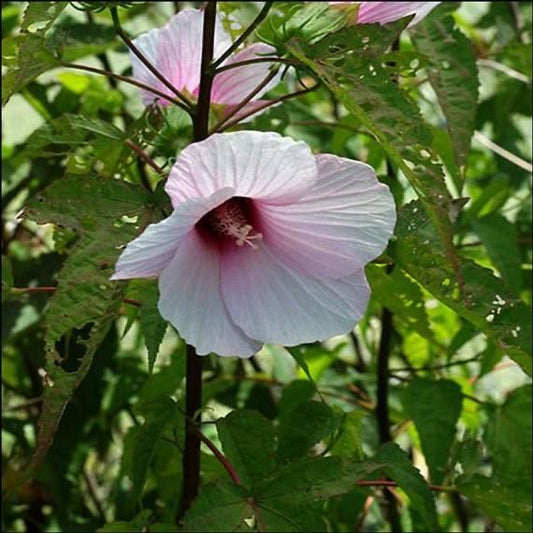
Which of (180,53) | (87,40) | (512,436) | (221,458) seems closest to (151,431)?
(221,458)

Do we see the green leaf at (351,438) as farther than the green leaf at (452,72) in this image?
Yes

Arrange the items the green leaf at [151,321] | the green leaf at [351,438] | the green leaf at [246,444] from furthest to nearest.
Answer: the green leaf at [351,438], the green leaf at [246,444], the green leaf at [151,321]

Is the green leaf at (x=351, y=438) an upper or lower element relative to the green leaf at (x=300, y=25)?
lower

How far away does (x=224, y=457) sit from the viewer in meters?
0.91

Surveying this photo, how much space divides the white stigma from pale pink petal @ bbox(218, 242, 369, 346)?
0.01 metres

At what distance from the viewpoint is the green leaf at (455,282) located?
799 mm

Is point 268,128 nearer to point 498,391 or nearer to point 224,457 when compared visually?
point 224,457

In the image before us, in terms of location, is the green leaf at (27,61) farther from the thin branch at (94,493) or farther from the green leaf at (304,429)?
the thin branch at (94,493)

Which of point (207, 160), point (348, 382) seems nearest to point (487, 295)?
point (207, 160)

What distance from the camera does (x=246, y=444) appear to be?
930 millimetres

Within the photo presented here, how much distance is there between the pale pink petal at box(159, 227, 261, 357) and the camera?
784mm

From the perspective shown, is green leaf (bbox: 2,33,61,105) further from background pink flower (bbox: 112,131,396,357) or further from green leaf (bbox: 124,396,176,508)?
green leaf (bbox: 124,396,176,508)

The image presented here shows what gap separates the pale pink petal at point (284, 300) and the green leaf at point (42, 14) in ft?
0.59

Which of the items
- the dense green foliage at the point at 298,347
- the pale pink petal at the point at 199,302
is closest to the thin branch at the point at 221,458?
the dense green foliage at the point at 298,347
